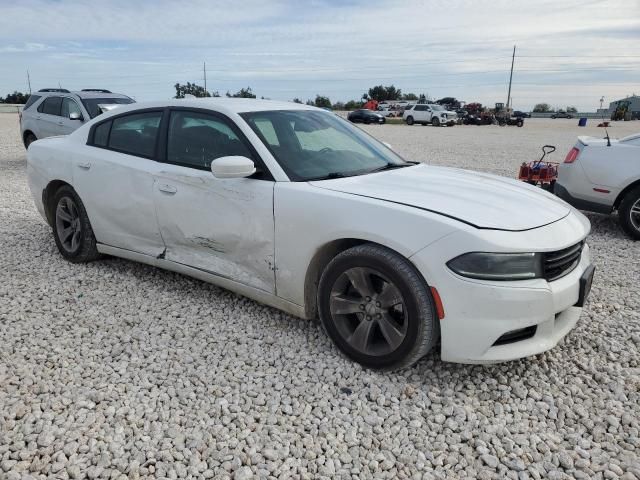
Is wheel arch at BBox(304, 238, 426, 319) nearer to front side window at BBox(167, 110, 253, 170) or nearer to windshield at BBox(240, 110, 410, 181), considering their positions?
windshield at BBox(240, 110, 410, 181)

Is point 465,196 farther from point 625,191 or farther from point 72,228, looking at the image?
point 625,191

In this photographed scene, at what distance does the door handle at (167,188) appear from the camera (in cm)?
386

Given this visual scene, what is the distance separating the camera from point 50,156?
491cm

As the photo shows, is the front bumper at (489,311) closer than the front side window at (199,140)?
Yes

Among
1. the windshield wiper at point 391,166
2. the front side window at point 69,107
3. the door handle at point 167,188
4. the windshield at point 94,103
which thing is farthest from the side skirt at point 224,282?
the front side window at point 69,107

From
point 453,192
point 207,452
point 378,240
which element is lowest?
point 207,452

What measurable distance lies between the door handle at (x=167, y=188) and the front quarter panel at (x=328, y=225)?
966mm

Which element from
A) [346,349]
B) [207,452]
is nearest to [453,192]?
[346,349]

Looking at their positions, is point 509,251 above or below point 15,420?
above

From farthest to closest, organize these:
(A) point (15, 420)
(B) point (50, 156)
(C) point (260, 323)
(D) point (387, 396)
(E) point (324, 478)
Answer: (B) point (50, 156) < (C) point (260, 323) < (D) point (387, 396) < (A) point (15, 420) < (E) point (324, 478)

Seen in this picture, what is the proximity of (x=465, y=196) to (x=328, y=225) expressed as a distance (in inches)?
33.2

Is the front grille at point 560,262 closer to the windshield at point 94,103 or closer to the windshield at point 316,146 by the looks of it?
the windshield at point 316,146

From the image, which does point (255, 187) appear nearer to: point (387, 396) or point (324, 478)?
point (387, 396)

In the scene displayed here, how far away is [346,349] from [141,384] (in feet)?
3.99
